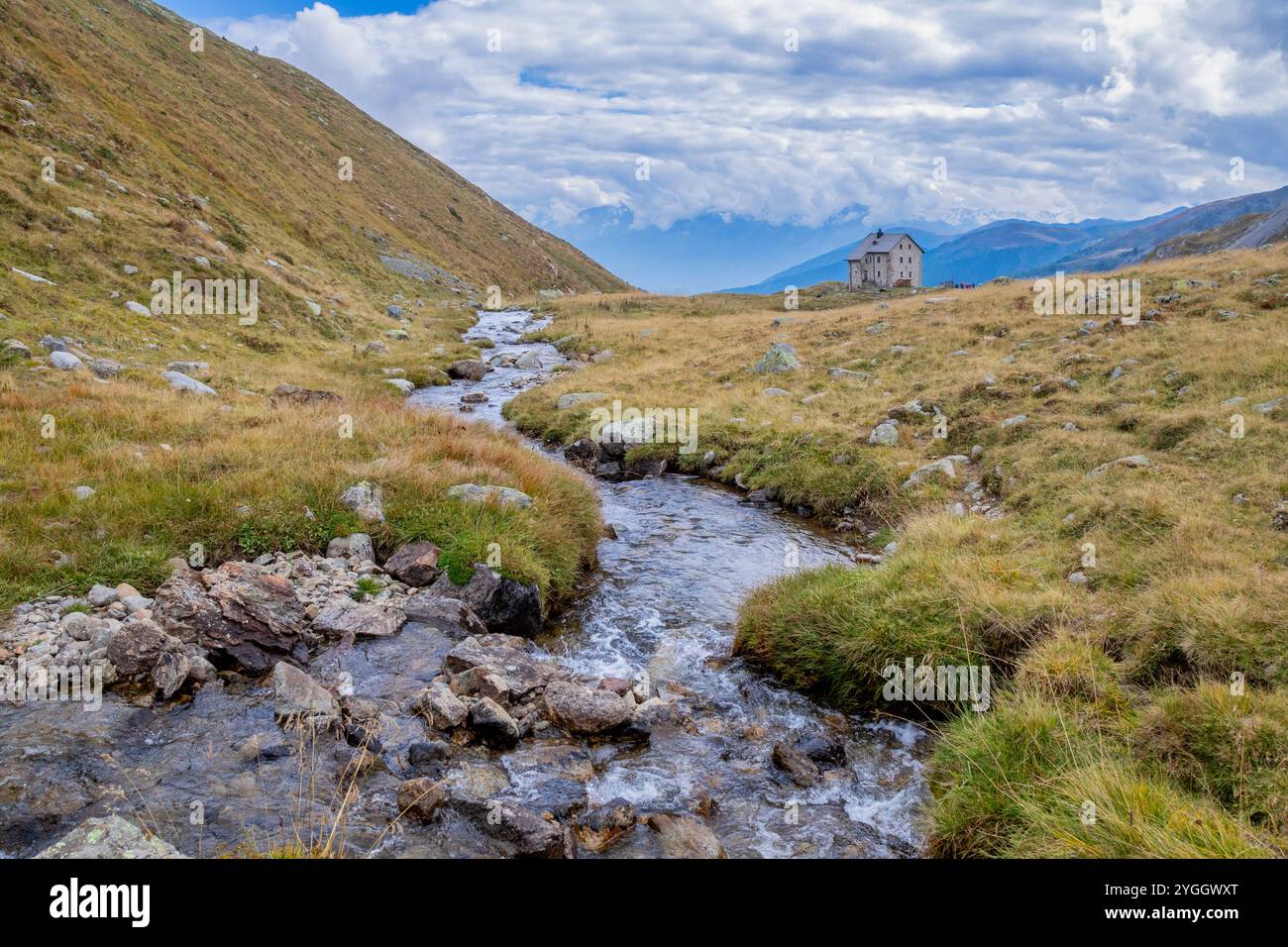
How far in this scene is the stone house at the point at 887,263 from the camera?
109 metres

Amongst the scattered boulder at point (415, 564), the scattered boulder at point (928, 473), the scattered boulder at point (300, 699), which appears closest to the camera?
the scattered boulder at point (300, 699)

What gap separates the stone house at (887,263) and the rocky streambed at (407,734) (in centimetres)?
10692

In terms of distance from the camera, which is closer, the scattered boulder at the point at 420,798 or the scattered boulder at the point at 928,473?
the scattered boulder at the point at 420,798

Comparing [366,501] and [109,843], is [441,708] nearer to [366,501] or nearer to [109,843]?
[109,843]

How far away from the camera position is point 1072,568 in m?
10.1

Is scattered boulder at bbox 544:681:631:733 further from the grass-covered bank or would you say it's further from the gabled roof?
the gabled roof

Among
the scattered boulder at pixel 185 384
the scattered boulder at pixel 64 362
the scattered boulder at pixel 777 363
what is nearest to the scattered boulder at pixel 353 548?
the scattered boulder at pixel 185 384

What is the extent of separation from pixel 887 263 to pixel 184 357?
345ft

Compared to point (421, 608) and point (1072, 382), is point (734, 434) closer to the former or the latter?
point (1072, 382)
